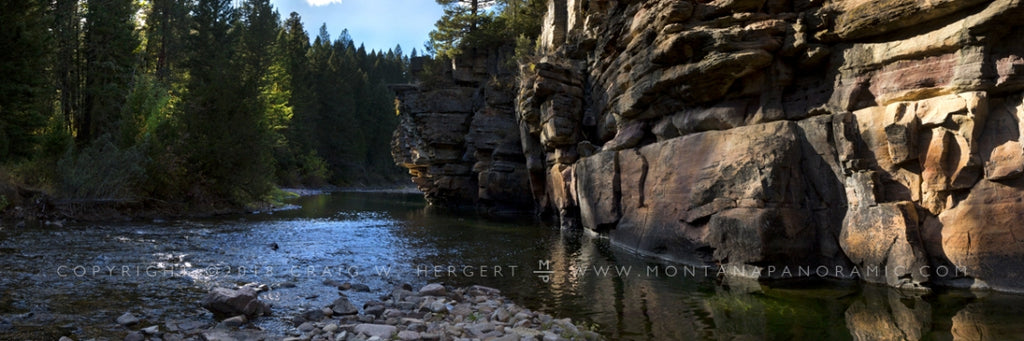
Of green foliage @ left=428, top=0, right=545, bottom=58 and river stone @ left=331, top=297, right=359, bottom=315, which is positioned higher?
green foliage @ left=428, top=0, right=545, bottom=58

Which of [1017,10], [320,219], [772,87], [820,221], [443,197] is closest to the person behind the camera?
[1017,10]

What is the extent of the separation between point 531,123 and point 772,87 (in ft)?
52.2

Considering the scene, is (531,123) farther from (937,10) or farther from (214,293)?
(214,293)

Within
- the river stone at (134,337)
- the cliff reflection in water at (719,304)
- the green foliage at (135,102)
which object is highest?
the green foliage at (135,102)

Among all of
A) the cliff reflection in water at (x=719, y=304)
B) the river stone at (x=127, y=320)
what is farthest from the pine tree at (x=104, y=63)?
the river stone at (x=127, y=320)

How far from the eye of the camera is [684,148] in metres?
16.2

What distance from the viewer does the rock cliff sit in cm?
1077

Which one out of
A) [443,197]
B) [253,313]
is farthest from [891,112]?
[443,197]

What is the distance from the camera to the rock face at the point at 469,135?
119 feet

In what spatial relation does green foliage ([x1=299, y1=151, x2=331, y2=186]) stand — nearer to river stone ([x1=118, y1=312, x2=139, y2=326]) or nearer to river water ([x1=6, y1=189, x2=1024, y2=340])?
river water ([x1=6, y1=189, x2=1024, y2=340])

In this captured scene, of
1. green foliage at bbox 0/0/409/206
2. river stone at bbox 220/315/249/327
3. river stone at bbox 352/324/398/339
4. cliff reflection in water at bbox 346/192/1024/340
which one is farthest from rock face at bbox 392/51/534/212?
river stone at bbox 352/324/398/339

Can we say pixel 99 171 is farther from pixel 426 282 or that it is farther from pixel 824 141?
pixel 824 141

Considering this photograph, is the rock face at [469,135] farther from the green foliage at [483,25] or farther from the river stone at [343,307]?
the river stone at [343,307]

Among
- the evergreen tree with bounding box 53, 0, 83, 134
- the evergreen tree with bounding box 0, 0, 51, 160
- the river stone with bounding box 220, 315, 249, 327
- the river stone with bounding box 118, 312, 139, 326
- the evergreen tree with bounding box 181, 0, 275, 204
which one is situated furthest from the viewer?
the evergreen tree with bounding box 53, 0, 83, 134
